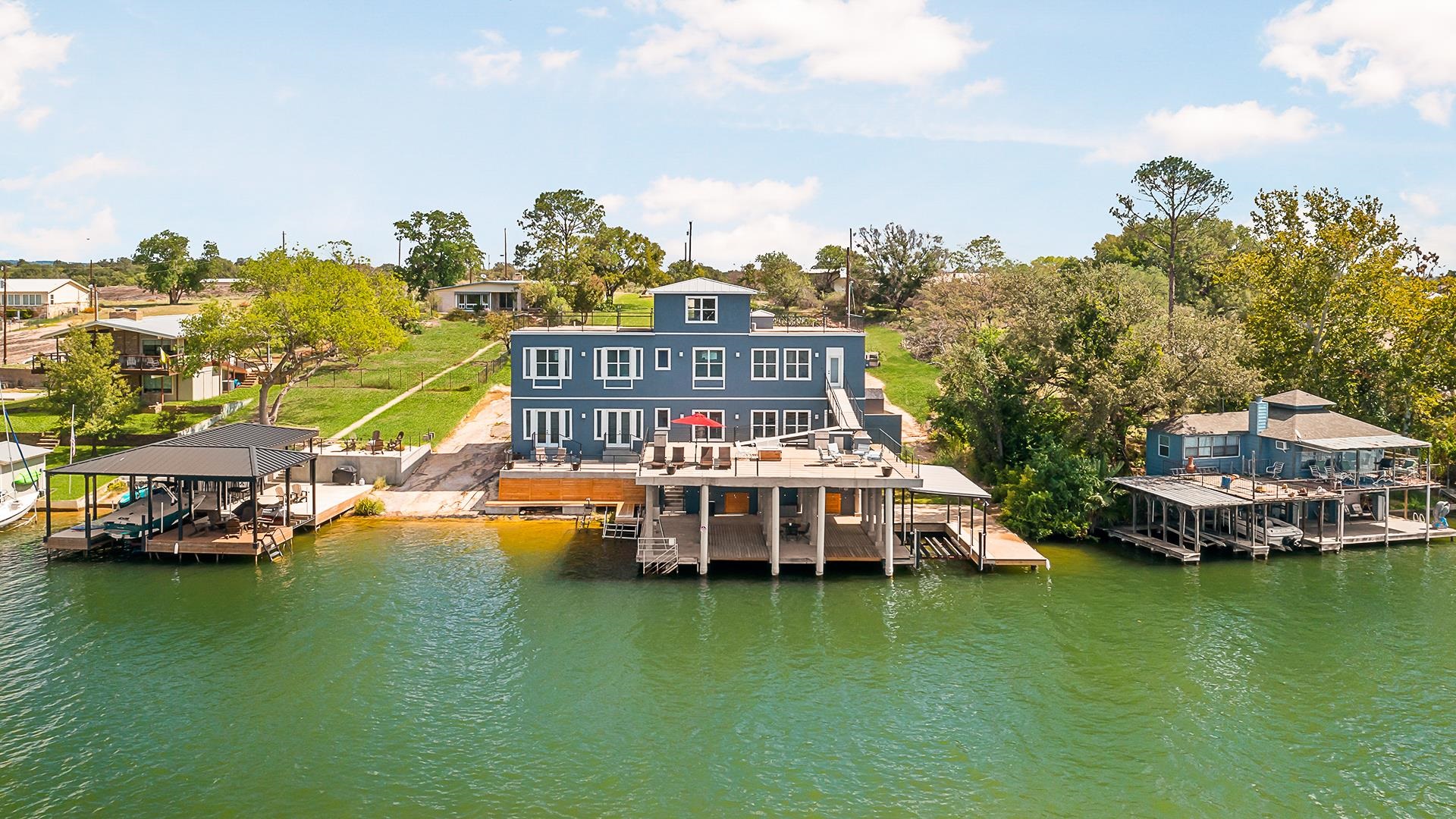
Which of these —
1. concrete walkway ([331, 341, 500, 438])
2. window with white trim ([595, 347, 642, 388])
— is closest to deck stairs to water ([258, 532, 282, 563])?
concrete walkway ([331, 341, 500, 438])

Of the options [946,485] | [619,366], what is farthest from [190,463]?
[946,485]

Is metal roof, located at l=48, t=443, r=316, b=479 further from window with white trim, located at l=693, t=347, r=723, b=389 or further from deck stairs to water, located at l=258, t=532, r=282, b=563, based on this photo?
window with white trim, located at l=693, t=347, r=723, b=389

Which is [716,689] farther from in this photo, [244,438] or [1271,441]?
[1271,441]

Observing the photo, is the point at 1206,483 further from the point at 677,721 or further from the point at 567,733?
the point at 567,733

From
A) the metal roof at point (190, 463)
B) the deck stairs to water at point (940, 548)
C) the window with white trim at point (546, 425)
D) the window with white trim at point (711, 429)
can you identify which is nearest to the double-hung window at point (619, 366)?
the window with white trim at point (546, 425)

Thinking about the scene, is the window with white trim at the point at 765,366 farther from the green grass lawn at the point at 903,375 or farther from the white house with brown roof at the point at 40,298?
the white house with brown roof at the point at 40,298
